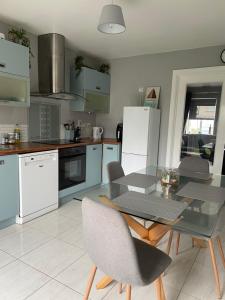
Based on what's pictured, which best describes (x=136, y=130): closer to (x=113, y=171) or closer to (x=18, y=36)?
(x=113, y=171)

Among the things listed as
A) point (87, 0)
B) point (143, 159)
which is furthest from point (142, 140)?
point (87, 0)

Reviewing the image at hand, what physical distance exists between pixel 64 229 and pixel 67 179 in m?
0.91

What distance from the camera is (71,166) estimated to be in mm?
3365

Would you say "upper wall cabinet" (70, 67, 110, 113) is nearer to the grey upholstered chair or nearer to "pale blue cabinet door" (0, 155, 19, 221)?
"pale blue cabinet door" (0, 155, 19, 221)

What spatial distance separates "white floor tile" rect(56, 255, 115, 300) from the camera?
1.65 meters

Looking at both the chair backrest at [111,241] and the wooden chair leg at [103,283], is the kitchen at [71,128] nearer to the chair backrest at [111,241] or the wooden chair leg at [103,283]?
the wooden chair leg at [103,283]

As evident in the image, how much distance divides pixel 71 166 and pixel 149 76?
2.10m

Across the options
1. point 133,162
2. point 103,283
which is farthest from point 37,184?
point 133,162

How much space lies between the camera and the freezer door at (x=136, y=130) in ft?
11.7

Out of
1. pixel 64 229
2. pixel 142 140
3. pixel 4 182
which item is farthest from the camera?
pixel 142 140

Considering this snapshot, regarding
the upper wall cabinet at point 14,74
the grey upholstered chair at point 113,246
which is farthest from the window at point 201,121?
the grey upholstered chair at point 113,246

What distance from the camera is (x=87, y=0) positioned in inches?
85.8

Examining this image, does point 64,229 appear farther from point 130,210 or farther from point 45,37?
point 45,37

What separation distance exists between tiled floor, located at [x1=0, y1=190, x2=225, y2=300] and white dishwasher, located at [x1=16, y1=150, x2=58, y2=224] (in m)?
0.21
